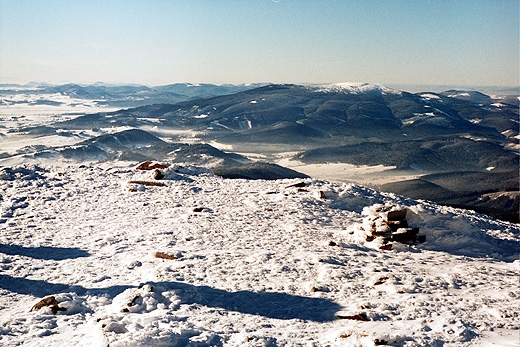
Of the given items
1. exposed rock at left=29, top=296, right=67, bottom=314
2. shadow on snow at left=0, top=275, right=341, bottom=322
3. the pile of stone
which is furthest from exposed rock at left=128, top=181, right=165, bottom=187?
exposed rock at left=29, top=296, right=67, bottom=314

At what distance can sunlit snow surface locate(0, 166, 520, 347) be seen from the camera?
10.2m

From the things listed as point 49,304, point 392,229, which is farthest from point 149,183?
point 49,304

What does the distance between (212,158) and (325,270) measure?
178183 mm

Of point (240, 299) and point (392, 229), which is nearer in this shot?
point (240, 299)

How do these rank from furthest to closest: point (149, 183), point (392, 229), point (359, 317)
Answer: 1. point (149, 183)
2. point (392, 229)
3. point (359, 317)

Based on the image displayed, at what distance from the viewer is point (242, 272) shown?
47.1 ft

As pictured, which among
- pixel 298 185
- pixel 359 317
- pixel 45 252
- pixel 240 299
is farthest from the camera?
pixel 298 185

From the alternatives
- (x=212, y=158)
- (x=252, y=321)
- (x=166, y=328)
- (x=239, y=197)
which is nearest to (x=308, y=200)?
(x=239, y=197)

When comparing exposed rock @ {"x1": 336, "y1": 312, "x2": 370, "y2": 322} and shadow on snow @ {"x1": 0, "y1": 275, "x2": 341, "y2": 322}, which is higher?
exposed rock @ {"x1": 336, "y1": 312, "x2": 370, "y2": 322}

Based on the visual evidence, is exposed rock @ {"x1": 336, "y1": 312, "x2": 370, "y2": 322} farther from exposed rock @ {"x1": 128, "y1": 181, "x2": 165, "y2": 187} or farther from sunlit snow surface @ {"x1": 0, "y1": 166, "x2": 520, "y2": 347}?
exposed rock @ {"x1": 128, "y1": 181, "x2": 165, "y2": 187}

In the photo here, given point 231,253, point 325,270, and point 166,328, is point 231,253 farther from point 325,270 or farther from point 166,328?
point 166,328

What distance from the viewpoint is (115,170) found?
3203 centimetres

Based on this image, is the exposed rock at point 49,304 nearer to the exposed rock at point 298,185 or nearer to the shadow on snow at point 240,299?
the shadow on snow at point 240,299

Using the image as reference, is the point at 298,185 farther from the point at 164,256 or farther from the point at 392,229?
the point at 164,256
